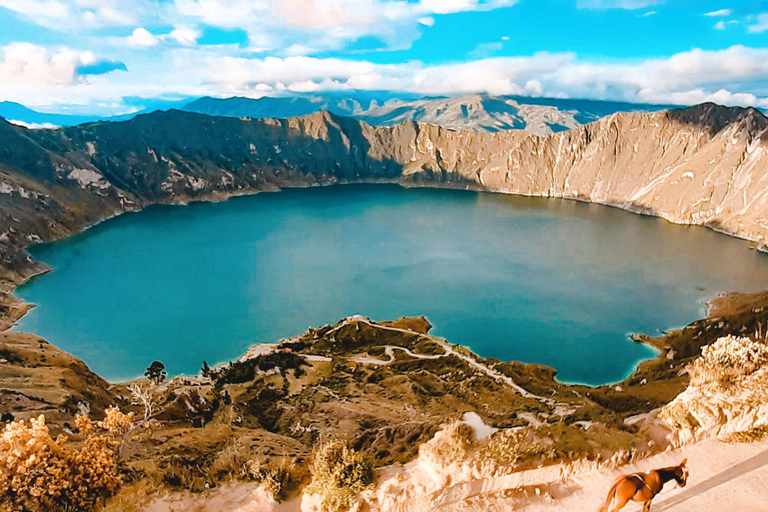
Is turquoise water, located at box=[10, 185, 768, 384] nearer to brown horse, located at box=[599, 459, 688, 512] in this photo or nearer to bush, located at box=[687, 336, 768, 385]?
bush, located at box=[687, 336, 768, 385]

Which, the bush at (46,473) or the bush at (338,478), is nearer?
the bush at (46,473)

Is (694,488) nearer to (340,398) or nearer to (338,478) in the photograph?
(338,478)

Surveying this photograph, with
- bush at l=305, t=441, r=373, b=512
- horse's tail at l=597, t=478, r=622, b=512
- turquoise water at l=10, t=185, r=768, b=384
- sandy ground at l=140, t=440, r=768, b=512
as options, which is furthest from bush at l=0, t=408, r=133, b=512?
turquoise water at l=10, t=185, r=768, b=384

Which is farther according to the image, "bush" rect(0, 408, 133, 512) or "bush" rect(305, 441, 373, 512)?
"bush" rect(305, 441, 373, 512)

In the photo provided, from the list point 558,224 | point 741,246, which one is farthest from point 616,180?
point 741,246

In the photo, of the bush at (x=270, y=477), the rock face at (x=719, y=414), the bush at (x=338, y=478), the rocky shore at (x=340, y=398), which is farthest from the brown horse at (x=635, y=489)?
the bush at (x=270, y=477)

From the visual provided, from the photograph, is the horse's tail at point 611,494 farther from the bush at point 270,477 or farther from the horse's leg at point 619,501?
the bush at point 270,477

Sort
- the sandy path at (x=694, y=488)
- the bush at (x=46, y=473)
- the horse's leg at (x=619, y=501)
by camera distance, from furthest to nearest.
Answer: the bush at (x=46, y=473), the sandy path at (x=694, y=488), the horse's leg at (x=619, y=501)
